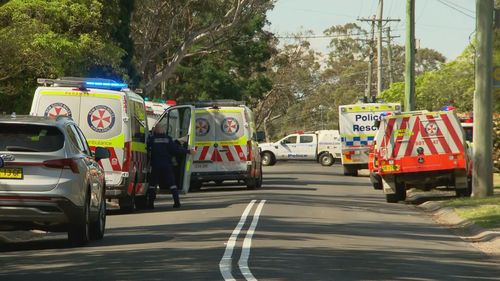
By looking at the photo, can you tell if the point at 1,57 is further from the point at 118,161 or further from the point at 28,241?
the point at 28,241

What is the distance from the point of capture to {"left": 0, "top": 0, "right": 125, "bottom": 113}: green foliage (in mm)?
26938

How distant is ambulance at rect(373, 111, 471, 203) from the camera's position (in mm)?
25406

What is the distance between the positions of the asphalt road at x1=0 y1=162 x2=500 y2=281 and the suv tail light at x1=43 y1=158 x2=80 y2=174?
113 centimetres

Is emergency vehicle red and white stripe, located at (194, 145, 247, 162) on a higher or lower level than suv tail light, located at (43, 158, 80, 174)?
higher

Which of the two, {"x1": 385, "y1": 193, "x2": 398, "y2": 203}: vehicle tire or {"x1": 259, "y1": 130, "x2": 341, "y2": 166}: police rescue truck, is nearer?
{"x1": 385, "y1": 193, "x2": 398, "y2": 203}: vehicle tire

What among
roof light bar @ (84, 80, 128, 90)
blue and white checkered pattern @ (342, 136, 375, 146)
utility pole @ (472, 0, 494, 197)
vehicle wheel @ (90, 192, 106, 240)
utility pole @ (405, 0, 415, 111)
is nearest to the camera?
vehicle wheel @ (90, 192, 106, 240)

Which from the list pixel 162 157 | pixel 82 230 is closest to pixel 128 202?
pixel 162 157

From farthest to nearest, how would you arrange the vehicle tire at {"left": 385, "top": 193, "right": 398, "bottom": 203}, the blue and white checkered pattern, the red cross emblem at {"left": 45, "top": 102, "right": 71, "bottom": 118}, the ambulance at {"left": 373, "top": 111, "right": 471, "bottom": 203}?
the blue and white checkered pattern, the vehicle tire at {"left": 385, "top": 193, "right": 398, "bottom": 203}, the ambulance at {"left": 373, "top": 111, "right": 471, "bottom": 203}, the red cross emblem at {"left": 45, "top": 102, "right": 71, "bottom": 118}

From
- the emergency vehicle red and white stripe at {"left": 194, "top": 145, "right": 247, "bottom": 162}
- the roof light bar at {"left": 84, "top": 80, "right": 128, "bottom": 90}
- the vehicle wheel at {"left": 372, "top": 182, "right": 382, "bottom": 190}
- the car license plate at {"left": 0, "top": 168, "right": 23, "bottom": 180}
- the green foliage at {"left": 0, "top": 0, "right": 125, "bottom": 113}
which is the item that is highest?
the green foliage at {"left": 0, "top": 0, "right": 125, "bottom": 113}

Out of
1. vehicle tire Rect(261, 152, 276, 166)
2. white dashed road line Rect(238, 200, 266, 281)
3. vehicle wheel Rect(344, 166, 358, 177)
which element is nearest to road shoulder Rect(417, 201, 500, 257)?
white dashed road line Rect(238, 200, 266, 281)

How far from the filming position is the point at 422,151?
83.7 feet

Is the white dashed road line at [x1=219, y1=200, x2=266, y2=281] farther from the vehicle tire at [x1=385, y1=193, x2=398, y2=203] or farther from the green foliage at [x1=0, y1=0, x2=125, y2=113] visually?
the green foliage at [x1=0, y1=0, x2=125, y2=113]

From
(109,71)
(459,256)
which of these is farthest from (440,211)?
(109,71)

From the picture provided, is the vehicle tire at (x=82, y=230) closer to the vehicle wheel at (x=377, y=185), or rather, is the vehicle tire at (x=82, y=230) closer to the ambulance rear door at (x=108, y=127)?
the ambulance rear door at (x=108, y=127)
